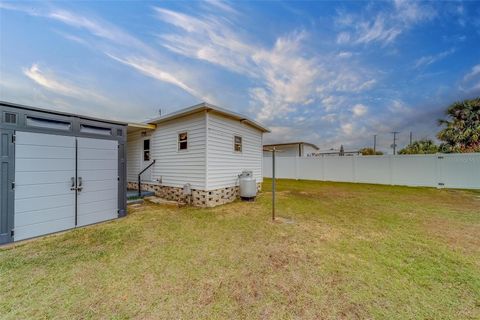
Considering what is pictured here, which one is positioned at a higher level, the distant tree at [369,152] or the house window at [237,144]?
the distant tree at [369,152]

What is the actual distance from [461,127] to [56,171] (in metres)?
23.4

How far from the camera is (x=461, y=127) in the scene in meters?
13.8

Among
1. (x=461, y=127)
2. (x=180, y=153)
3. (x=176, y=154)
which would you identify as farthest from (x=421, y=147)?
(x=176, y=154)

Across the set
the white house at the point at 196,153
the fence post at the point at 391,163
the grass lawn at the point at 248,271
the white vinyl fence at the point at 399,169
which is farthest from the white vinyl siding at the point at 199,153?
the fence post at the point at 391,163

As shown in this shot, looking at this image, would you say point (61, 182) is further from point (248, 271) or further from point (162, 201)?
point (248, 271)

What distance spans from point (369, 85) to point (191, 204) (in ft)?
40.0

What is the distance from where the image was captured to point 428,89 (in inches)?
430

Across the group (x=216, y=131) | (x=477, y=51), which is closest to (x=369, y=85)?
(x=477, y=51)

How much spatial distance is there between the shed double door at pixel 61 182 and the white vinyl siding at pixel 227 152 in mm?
3138

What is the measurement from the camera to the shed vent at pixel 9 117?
3719mm

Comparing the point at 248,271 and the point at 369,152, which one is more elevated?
the point at 369,152

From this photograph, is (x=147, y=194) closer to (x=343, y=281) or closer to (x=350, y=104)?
(x=343, y=281)

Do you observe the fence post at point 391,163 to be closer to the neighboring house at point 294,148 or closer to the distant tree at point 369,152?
the distant tree at point 369,152

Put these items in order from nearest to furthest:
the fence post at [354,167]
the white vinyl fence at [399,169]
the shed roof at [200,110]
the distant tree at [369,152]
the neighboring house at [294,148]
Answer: the shed roof at [200,110] → the white vinyl fence at [399,169] → the fence post at [354,167] → the distant tree at [369,152] → the neighboring house at [294,148]
